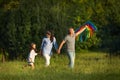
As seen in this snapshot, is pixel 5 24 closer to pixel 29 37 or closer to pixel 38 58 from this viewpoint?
pixel 29 37

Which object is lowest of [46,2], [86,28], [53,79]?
[53,79]

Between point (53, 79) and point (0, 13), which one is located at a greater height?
point (0, 13)

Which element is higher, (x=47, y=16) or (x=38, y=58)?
(x=47, y=16)

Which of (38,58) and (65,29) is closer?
(38,58)

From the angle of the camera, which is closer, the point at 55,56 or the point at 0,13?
the point at 55,56

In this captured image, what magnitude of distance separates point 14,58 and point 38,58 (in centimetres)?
265

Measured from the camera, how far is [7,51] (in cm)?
3123

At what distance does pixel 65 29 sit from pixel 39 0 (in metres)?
2.64

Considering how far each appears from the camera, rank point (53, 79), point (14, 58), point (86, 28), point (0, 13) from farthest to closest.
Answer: point (0, 13)
point (14, 58)
point (86, 28)
point (53, 79)

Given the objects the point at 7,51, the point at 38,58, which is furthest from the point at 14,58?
the point at 38,58

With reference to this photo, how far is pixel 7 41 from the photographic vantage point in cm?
3109

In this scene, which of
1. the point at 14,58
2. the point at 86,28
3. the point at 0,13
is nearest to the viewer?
the point at 86,28

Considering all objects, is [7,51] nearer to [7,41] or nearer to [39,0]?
[7,41]

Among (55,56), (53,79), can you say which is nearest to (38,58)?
(55,56)
